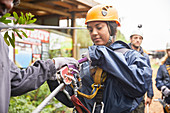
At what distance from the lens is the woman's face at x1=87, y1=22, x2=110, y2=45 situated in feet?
7.05

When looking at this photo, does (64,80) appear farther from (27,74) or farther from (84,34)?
(84,34)

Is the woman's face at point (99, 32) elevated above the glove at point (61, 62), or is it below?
above

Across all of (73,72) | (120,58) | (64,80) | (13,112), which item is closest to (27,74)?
(64,80)

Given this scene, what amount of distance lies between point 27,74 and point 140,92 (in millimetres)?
1187

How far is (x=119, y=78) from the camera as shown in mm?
1842

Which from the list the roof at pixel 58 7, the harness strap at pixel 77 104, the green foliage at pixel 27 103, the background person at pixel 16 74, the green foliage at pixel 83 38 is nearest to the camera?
the background person at pixel 16 74

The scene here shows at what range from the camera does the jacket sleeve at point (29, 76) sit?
1353mm

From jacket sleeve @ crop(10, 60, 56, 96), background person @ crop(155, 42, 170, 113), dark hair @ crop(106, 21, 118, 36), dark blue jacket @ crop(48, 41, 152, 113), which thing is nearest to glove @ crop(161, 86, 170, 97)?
background person @ crop(155, 42, 170, 113)

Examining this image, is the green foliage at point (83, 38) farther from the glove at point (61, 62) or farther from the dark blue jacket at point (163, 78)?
the glove at point (61, 62)

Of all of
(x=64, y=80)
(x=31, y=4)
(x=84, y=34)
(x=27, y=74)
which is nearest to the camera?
(x=27, y=74)

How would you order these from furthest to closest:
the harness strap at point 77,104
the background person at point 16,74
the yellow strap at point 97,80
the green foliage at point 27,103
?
the green foliage at point 27,103 < the yellow strap at point 97,80 < the harness strap at point 77,104 < the background person at point 16,74

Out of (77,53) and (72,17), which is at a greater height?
(72,17)

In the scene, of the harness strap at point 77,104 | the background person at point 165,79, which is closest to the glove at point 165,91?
the background person at point 165,79

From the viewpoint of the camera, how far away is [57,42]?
5523 mm
